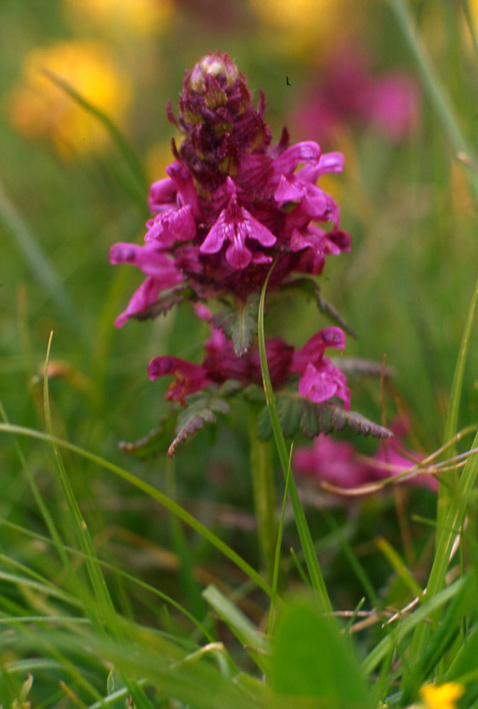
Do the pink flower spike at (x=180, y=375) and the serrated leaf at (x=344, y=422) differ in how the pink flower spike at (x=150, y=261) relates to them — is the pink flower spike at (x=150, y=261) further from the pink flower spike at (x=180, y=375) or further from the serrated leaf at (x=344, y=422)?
the serrated leaf at (x=344, y=422)

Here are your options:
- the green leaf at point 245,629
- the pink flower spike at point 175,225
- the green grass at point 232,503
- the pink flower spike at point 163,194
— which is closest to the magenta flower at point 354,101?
the green grass at point 232,503

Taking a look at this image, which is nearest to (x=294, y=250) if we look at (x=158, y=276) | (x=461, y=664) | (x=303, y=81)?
(x=158, y=276)

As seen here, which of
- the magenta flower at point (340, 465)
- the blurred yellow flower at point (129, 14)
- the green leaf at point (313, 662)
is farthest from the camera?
the blurred yellow flower at point (129, 14)

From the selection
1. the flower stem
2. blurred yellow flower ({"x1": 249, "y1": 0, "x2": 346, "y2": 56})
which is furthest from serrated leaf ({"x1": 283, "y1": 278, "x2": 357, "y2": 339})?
blurred yellow flower ({"x1": 249, "y1": 0, "x2": 346, "y2": 56})

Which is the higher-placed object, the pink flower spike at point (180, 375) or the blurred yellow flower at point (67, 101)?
the blurred yellow flower at point (67, 101)

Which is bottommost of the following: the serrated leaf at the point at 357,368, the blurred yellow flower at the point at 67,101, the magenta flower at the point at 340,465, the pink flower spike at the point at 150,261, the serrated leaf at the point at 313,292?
the magenta flower at the point at 340,465

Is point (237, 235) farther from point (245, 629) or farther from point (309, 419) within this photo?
point (245, 629)

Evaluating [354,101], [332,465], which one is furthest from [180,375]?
[354,101]

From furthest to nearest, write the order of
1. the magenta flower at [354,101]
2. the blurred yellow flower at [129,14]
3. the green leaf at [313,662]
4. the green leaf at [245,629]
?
the blurred yellow flower at [129,14] → the magenta flower at [354,101] → the green leaf at [245,629] → the green leaf at [313,662]
